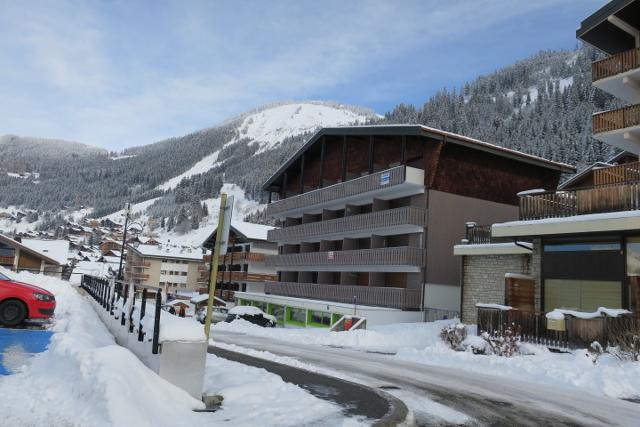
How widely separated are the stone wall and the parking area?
18.9 m

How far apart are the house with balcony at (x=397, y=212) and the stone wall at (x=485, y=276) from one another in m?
4.68

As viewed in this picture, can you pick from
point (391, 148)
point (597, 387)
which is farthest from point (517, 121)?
point (597, 387)

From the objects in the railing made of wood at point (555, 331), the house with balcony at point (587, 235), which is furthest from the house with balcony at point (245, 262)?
the railing made of wood at point (555, 331)

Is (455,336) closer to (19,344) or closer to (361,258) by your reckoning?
(19,344)

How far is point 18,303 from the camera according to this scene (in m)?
14.1

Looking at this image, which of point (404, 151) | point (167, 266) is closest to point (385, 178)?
point (404, 151)

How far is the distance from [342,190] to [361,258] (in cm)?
611

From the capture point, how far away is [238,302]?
174 ft

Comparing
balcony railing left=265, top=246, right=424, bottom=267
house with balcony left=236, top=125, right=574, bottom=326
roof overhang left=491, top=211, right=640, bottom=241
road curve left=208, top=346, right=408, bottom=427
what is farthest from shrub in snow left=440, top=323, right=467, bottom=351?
balcony railing left=265, top=246, right=424, bottom=267

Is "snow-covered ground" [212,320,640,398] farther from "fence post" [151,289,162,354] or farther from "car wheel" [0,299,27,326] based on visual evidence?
"car wheel" [0,299,27,326]

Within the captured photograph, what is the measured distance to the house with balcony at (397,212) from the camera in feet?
106

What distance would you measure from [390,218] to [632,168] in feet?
53.4

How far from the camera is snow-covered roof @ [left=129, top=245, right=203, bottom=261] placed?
9938cm

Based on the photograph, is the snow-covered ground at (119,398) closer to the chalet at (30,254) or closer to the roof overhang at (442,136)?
the roof overhang at (442,136)
